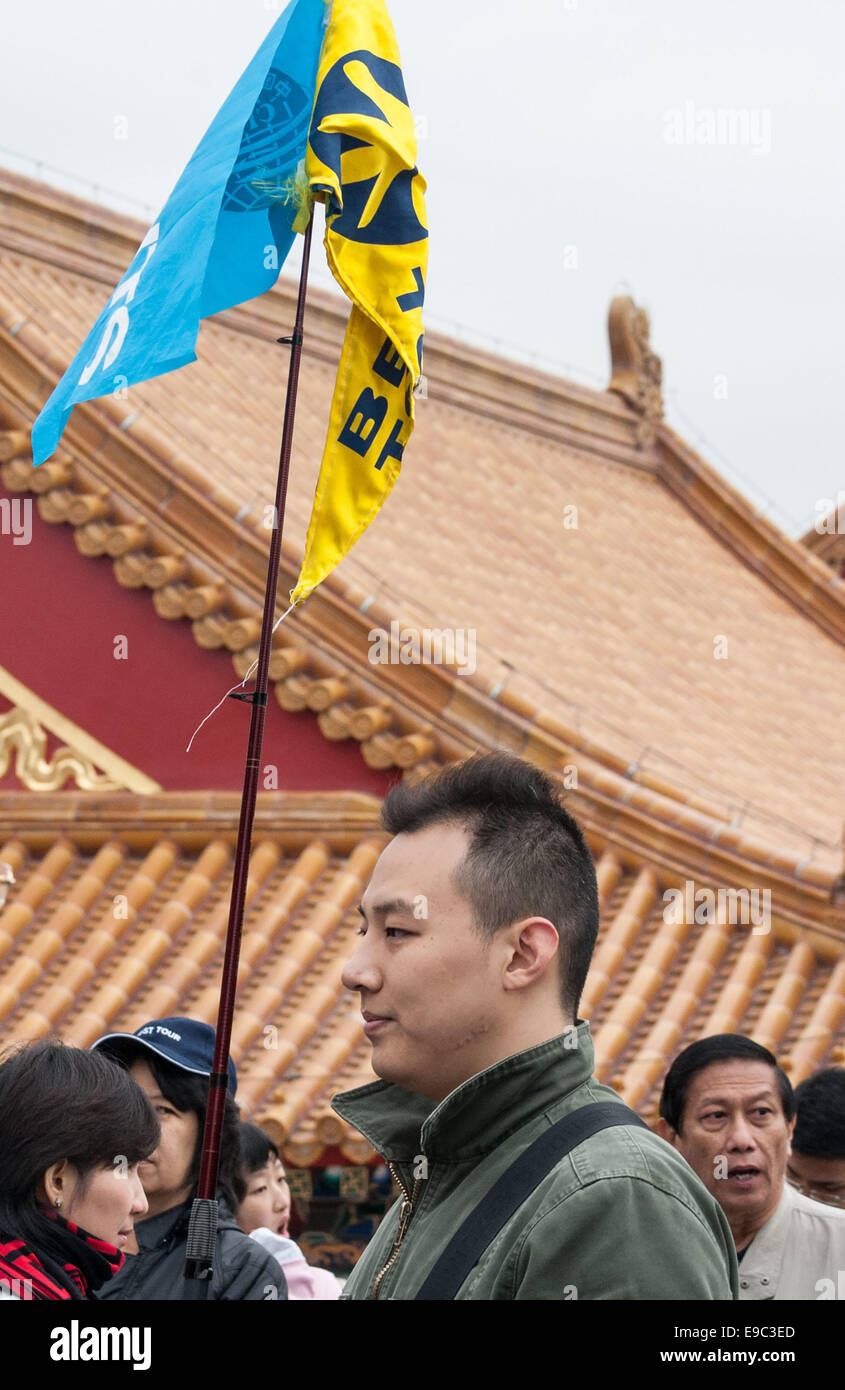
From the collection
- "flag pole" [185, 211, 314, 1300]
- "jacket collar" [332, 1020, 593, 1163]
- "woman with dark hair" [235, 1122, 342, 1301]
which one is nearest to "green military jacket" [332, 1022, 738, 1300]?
"jacket collar" [332, 1020, 593, 1163]

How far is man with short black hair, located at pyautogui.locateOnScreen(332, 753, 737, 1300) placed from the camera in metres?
1.72

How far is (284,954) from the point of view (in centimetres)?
568

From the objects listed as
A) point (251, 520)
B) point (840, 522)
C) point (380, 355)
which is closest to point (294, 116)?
point (380, 355)

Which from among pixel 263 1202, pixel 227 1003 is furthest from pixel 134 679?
pixel 227 1003

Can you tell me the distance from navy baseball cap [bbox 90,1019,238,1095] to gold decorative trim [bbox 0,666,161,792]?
2.97 meters

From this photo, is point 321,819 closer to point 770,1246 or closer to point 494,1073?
point 770,1246

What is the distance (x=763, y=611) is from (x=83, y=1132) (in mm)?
9545

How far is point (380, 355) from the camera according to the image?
281cm

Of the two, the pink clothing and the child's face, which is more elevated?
the child's face

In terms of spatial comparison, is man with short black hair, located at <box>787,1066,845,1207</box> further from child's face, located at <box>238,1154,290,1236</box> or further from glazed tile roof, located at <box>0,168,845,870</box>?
glazed tile roof, located at <box>0,168,845,870</box>

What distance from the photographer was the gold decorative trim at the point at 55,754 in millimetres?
6086

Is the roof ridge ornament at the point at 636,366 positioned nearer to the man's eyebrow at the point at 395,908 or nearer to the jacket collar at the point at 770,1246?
the jacket collar at the point at 770,1246

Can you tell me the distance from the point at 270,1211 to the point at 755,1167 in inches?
44.0

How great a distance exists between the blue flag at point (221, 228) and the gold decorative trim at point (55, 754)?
3413 millimetres
